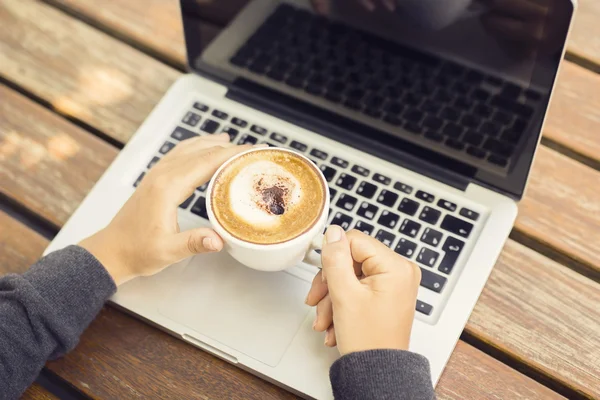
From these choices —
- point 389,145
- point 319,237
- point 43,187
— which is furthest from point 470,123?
point 43,187

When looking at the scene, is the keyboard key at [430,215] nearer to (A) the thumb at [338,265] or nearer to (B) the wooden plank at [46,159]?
(A) the thumb at [338,265]

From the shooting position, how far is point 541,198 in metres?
0.90

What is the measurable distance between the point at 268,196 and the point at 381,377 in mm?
224

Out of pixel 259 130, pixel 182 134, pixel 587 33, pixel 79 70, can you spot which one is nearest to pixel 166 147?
pixel 182 134

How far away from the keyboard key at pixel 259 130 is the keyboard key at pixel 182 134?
79 millimetres

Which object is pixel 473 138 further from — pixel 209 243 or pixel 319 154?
pixel 209 243

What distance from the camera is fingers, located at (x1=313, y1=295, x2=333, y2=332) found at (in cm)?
74

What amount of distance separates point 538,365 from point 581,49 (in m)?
0.50

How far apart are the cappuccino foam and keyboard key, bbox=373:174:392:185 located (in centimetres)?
15

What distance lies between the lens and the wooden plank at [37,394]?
795 millimetres

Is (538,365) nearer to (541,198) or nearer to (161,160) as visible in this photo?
(541,198)

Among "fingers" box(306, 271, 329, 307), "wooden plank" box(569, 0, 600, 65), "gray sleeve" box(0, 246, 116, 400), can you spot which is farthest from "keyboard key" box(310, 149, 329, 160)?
"wooden plank" box(569, 0, 600, 65)

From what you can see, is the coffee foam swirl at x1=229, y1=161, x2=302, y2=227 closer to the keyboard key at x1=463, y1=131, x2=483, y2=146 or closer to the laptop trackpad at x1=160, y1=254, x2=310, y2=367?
the laptop trackpad at x1=160, y1=254, x2=310, y2=367

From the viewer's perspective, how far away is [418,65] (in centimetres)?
79
